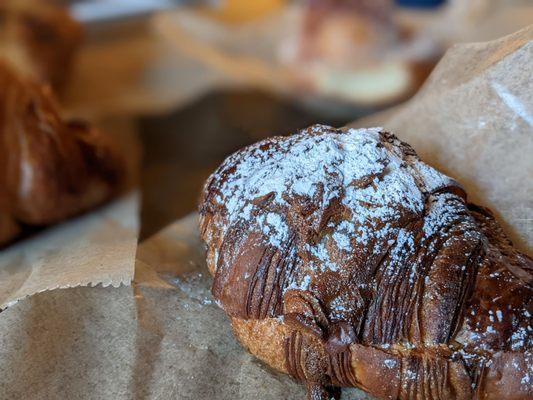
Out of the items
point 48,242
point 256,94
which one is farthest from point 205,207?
point 256,94

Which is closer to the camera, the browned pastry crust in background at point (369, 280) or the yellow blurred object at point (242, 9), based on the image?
the browned pastry crust in background at point (369, 280)

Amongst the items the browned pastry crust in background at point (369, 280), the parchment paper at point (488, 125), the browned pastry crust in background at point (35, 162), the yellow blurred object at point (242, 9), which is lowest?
the browned pastry crust in background at point (35, 162)

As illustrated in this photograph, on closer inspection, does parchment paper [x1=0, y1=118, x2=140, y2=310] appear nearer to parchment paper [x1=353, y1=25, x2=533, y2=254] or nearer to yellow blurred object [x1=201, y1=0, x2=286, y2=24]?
parchment paper [x1=353, y1=25, x2=533, y2=254]

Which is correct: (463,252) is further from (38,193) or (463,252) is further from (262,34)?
(262,34)

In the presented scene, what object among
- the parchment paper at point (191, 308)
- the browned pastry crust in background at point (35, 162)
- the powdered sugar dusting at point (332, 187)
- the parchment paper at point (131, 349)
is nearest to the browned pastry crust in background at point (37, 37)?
the browned pastry crust in background at point (35, 162)

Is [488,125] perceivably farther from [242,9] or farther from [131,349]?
[242,9]

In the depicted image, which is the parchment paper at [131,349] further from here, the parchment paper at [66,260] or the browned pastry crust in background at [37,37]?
the browned pastry crust in background at [37,37]
